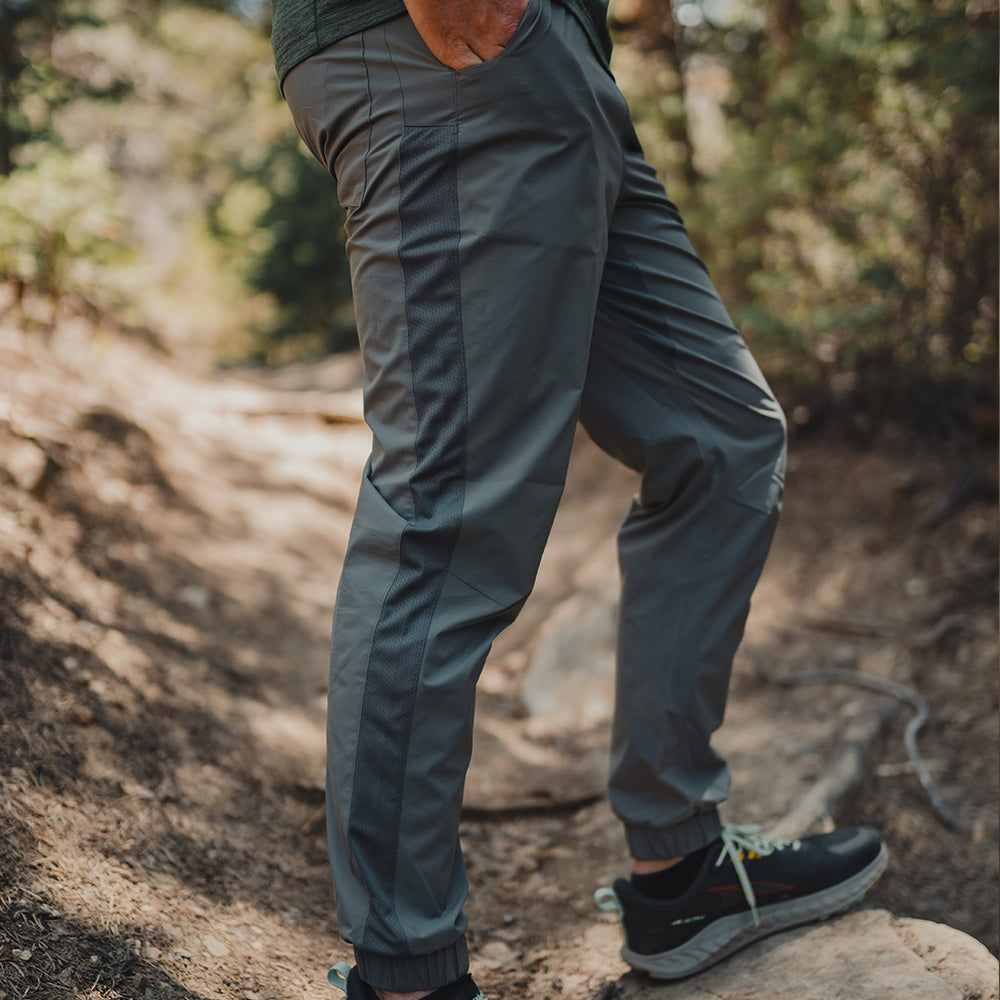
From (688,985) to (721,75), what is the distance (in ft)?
14.1

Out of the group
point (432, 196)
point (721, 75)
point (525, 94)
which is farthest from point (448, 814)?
point (721, 75)

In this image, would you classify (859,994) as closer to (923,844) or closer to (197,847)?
(923,844)

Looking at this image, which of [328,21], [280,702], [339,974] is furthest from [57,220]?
[339,974]

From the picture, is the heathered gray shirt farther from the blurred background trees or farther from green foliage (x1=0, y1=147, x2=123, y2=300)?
green foliage (x1=0, y1=147, x2=123, y2=300)

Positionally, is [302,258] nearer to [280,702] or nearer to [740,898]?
[280,702]

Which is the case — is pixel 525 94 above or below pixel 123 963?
above

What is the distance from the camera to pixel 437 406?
1038 millimetres

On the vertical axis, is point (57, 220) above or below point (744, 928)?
above

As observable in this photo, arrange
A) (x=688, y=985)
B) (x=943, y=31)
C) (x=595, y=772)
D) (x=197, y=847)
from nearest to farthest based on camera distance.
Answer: (x=688, y=985) < (x=197, y=847) < (x=595, y=772) < (x=943, y=31)

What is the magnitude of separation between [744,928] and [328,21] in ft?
4.79

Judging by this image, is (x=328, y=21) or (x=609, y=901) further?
(x=609, y=901)

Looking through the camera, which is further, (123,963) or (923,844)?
(923,844)

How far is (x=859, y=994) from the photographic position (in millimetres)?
1215

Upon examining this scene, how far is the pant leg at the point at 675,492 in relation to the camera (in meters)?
1.31
